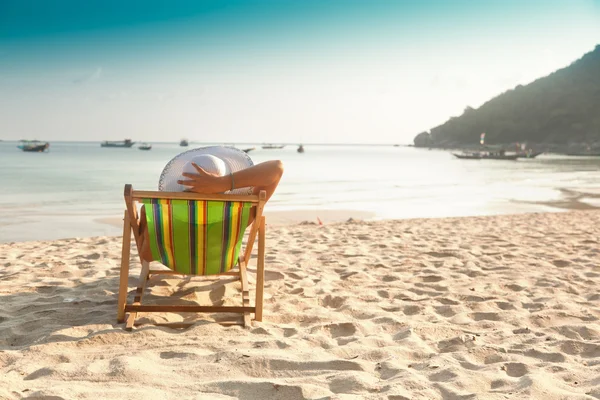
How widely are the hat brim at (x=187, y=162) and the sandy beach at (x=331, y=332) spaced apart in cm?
86

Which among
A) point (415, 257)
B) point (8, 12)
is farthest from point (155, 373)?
point (8, 12)

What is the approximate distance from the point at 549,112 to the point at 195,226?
10742 cm

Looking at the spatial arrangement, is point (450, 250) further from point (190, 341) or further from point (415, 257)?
point (190, 341)

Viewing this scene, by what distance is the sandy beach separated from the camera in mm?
2234

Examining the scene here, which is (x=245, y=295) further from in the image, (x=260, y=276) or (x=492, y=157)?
(x=492, y=157)

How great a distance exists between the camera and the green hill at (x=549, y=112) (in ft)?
300

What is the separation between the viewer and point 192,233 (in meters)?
3.02

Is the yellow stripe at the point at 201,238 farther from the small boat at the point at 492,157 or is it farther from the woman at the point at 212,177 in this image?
the small boat at the point at 492,157

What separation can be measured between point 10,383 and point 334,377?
1399mm

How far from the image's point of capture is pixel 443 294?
3.86 m

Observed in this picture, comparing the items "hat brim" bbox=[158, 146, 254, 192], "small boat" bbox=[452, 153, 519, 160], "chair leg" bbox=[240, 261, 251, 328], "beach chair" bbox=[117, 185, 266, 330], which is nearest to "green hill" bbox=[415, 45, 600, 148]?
"small boat" bbox=[452, 153, 519, 160]

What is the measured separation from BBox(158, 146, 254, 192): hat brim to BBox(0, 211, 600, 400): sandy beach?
0.86m

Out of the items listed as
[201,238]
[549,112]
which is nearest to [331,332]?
[201,238]

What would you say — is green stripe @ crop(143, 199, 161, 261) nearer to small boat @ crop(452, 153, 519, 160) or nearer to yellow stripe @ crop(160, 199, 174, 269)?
yellow stripe @ crop(160, 199, 174, 269)
